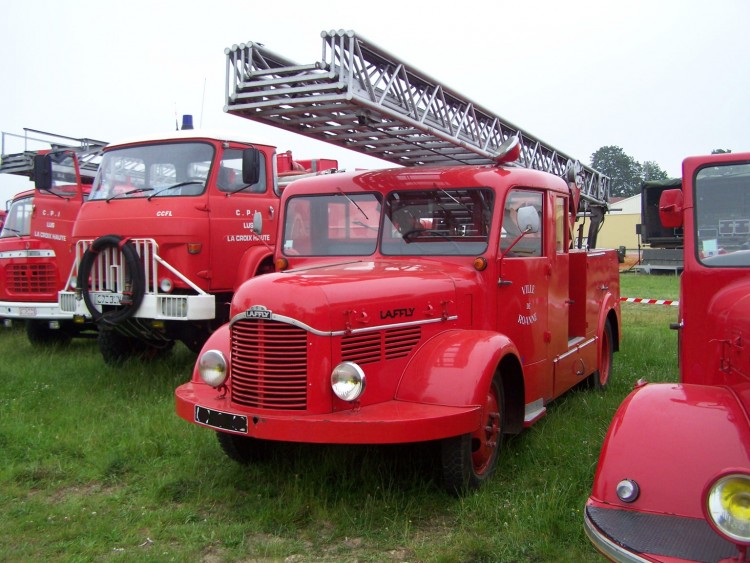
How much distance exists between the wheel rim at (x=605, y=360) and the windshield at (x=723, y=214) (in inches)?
157

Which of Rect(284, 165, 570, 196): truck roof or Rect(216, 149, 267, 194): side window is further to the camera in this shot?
Rect(216, 149, 267, 194): side window

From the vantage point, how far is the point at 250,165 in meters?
7.47

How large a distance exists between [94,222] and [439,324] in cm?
455

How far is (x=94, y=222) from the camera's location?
297 inches

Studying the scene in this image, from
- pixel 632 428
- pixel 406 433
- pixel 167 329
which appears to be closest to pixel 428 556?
pixel 406 433

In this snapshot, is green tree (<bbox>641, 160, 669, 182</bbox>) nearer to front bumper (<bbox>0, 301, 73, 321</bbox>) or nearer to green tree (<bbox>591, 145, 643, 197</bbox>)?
green tree (<bbox>591, 145, 643, 197</bbox>)

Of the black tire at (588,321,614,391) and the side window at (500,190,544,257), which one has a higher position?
the side window at (500,190,544,257)

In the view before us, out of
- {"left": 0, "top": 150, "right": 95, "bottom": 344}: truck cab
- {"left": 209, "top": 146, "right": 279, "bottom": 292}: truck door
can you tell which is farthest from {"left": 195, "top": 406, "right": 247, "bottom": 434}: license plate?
{"left": 0, "top": 150, "right": 95, "bottom": 344}: truck cab

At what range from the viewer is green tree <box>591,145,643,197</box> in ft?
228

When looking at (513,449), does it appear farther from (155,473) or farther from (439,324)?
(155,473)

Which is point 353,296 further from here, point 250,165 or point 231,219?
point 231,219

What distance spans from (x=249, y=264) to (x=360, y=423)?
420 centimetres

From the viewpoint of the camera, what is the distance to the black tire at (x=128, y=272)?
6.94 m

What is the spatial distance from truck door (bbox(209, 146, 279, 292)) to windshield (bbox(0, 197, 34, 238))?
462 centimetres
